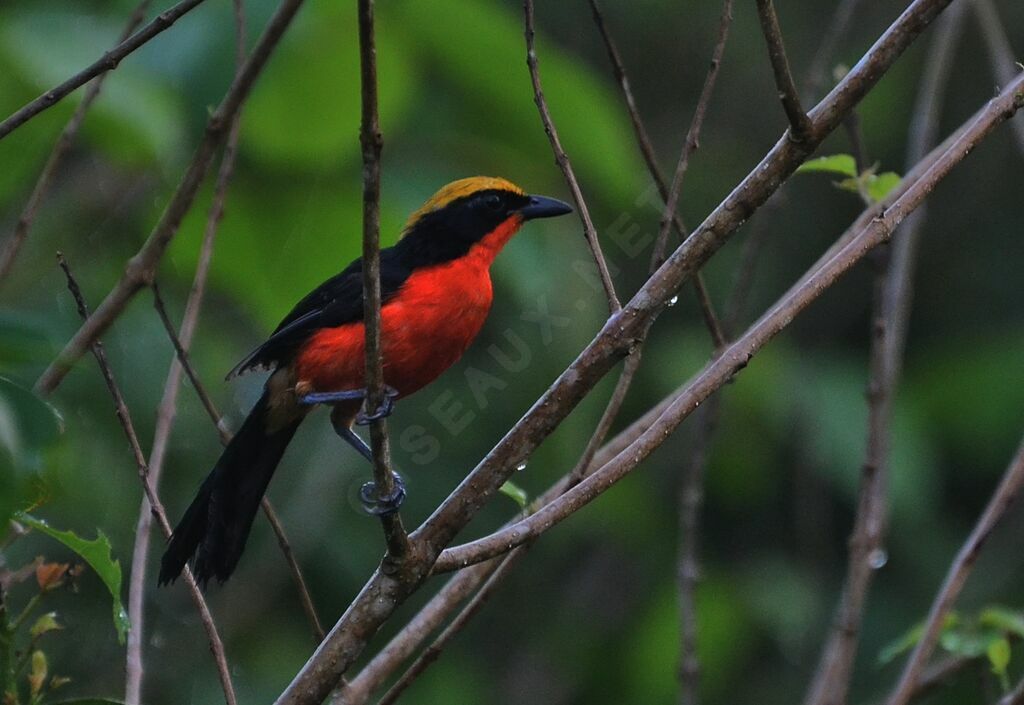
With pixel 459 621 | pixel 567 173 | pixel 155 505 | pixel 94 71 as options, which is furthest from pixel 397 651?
pixel 94 71

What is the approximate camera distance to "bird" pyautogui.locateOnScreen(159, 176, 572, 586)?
11.4ft

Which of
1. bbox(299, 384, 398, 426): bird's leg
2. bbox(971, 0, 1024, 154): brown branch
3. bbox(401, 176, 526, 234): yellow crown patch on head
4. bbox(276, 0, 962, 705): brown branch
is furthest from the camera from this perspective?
bbox(401, 176, 526, 234): yellow crown patch on head

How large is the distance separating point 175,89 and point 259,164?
0.31 meters

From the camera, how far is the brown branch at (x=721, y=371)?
244 cm

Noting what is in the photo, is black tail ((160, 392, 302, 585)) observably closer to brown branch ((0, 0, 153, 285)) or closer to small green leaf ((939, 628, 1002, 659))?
brown branch ((0, 0, 153, 285))

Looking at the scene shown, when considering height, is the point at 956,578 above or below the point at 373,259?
below

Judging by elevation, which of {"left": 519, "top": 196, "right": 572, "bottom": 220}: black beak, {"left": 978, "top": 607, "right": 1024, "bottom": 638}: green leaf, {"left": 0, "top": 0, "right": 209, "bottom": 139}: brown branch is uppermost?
{"left": 0, "top": 0, "right": 209, "bottom": 139}: brown branch

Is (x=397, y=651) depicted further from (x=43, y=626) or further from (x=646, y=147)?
(x=646, y=147)

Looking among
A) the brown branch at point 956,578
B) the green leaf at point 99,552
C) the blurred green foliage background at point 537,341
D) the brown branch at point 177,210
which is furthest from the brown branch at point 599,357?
the brown branch at point 956,578

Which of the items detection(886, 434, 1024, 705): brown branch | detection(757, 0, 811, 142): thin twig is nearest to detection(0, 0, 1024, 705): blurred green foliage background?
detection(886, 434, 1024, 705): brown branch

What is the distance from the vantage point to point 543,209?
4.17 m

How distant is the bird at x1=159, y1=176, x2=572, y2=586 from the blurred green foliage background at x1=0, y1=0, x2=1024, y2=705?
0.19m

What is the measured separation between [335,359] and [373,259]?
1.46 metres

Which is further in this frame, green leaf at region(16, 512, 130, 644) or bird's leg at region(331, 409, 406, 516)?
bird's leg at region(331, 409, 406, 516)
